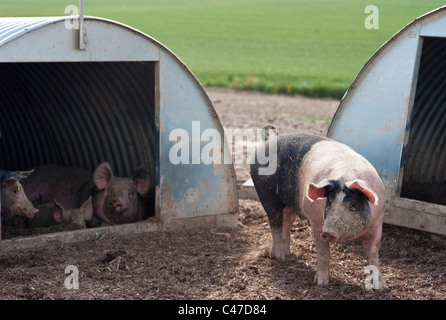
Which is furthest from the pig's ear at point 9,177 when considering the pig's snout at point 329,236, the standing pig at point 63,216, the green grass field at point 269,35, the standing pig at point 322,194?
the green grass field at point 269,35

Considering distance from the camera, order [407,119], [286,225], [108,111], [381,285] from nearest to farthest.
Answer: [381,285] < [286,225] < [407,119] < [108,111]

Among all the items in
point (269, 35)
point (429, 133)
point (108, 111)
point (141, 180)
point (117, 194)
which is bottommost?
point (117, 194)

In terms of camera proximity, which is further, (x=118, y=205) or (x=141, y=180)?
(x=141, y=180)

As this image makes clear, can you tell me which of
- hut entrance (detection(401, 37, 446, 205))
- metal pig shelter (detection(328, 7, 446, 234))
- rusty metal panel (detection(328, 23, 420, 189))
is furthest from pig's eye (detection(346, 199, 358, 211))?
hut entrance (detection(401, 37, 446, 205))

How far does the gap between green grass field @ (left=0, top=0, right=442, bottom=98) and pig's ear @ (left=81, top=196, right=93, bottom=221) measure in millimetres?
13144

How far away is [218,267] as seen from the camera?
231 inches

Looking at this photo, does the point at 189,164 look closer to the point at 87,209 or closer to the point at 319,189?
the point at 87,209

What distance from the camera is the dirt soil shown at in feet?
17.0

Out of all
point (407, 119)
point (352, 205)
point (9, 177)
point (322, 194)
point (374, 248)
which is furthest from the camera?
point (407, 119)

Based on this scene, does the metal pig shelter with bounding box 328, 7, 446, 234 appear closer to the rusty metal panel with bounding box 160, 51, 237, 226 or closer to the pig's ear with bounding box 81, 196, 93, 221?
the rusty metal panel with bounding box 160, 51, 237, 226

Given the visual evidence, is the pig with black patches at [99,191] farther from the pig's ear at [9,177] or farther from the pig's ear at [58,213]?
the pig's ear at [9,177]

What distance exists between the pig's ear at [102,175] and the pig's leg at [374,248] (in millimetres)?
3053

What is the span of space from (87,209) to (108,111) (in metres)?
1.15

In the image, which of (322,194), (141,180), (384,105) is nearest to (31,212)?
(141,180)
